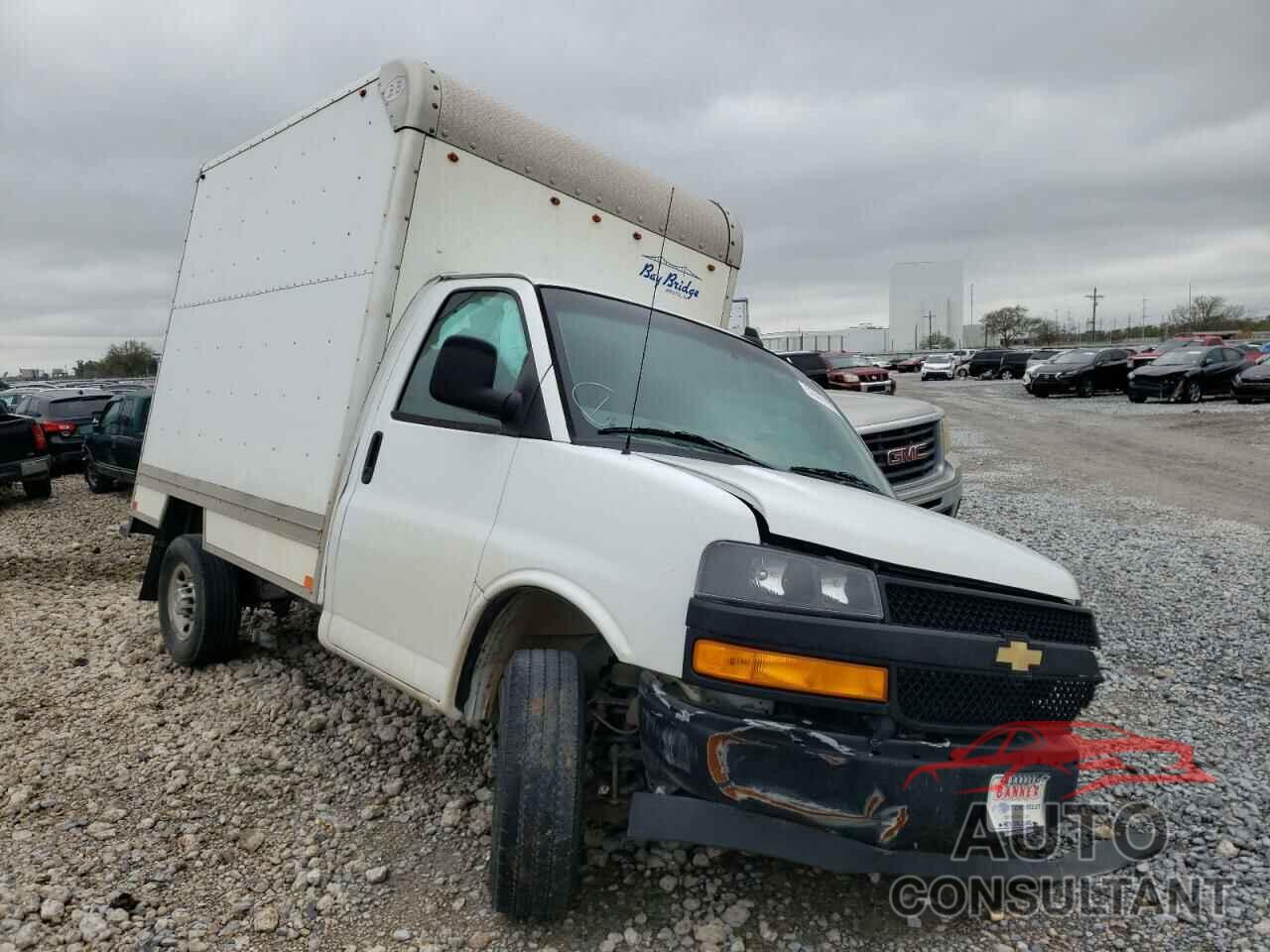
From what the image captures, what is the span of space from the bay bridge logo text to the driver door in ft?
4.88

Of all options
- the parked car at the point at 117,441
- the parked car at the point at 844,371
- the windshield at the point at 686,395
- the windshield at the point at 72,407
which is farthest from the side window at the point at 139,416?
the parked car at the point at 844,371

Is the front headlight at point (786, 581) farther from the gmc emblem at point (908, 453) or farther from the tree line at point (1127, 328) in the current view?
the tree line at point (1127, 328)

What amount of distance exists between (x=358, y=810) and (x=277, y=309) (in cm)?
239

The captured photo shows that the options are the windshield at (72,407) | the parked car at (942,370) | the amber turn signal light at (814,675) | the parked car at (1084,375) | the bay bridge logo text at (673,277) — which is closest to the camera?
the amber turn signal light at (814,675)

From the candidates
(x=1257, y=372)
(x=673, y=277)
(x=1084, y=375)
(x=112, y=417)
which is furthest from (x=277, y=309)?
(x=1084, y=375)

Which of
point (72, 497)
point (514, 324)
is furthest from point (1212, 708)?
point (72, 497)

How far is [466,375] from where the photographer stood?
2.76m

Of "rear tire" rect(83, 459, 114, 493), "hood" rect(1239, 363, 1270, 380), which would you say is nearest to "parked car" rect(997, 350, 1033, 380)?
"hood" rect(1239, 363, 1270, 380)

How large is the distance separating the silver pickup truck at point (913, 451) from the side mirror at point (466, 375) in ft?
14.6

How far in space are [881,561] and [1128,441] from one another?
16.4 meters

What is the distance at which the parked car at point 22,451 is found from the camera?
12.5 metres

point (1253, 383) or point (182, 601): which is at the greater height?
point (1253, 383)

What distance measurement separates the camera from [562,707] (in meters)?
2.56

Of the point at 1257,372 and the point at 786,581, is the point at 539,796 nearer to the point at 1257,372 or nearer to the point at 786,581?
the point at 786,581
